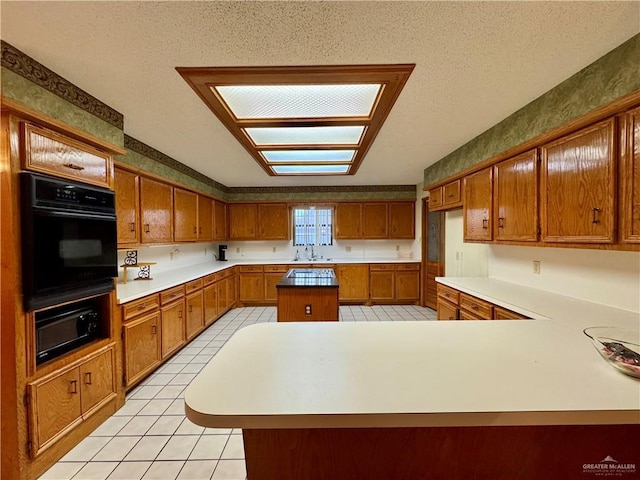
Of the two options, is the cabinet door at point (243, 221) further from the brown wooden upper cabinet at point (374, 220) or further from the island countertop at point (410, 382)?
the island countertop at point (410, 382)

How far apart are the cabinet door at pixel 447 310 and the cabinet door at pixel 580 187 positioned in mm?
1116

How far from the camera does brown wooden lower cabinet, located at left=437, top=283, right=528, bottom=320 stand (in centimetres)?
205

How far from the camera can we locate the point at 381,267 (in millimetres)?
5227

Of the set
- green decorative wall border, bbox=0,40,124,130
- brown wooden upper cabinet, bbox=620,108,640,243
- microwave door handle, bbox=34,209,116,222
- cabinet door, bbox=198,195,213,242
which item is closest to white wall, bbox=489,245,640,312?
brown wooden upper cabinet, bbox=620,108,640,243

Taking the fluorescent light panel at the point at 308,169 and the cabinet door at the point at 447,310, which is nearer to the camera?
the cabinet door at the point at 447,310

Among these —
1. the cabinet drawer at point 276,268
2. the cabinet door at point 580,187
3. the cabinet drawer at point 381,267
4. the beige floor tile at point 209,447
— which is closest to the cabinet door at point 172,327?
the beige floor tile at point 209,447

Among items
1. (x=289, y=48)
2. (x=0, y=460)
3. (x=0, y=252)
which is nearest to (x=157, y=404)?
(x=0, y=460)

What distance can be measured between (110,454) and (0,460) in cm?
52

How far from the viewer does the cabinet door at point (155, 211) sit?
9.59 ft

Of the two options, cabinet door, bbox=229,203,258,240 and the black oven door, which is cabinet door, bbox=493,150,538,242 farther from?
cabinet door, bbox=229,203,258,240

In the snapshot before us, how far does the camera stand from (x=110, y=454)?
5.72 ft

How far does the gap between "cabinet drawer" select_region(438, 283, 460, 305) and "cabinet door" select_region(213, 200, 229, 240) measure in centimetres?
393

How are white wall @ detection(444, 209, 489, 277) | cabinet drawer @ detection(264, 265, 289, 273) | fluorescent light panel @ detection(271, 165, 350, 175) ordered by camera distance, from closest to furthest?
white wall @ detection(444, 209, 489, 277) → fluorescent light panel @ detection(271, 165, 350, 175) → cabinet drawer @ detection(264, 265, 289, 273)

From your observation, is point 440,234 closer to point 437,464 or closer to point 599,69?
point 599,69
